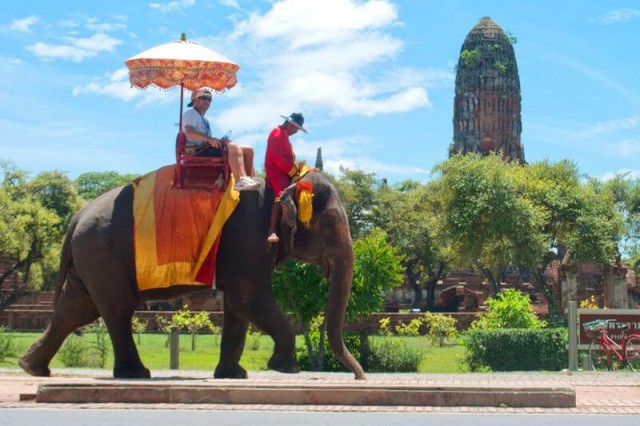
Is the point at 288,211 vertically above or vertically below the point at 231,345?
above

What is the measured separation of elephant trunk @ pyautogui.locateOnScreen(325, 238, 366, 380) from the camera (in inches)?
398

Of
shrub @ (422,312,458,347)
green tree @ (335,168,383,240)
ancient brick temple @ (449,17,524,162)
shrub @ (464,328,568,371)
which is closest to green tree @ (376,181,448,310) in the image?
green tree @ (335,168,383,240)

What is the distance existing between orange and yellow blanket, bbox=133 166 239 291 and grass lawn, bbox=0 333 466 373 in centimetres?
928

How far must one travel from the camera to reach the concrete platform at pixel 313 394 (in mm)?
8594

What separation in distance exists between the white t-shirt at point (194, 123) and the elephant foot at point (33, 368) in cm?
329

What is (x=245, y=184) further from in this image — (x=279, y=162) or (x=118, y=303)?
(x=118, y=303)

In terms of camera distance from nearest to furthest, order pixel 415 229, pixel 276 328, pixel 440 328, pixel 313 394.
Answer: pixel 313 394 → pixel 276 328 → pixel 440 328 → pixel 415 229

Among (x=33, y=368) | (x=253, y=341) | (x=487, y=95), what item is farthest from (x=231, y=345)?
(x=487, y=95)

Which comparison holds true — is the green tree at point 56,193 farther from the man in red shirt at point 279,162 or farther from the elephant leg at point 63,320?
the man in red shirt at point 279,162

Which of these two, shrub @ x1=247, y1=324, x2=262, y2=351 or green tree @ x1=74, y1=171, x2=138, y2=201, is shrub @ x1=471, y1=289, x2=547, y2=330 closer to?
shrub @ x1=247, y1=324, x2=262, y2=351

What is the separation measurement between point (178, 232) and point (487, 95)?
3368 inches

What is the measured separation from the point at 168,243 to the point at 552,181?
38625 mm

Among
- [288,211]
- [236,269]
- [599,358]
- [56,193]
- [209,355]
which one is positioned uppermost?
[56,193]

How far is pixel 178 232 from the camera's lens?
10.5 metres
